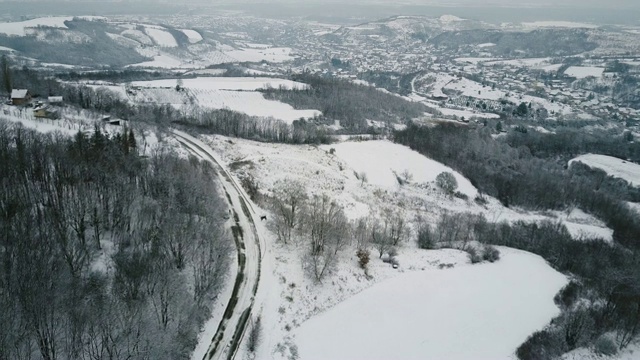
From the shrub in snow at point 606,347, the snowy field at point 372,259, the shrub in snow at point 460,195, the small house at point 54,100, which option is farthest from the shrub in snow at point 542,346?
the small house at point 54,100

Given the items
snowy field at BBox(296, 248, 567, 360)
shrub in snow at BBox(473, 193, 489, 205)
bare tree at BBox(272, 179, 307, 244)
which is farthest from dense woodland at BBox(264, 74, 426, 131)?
snowy field at BBox(296, 248, 567, 360)

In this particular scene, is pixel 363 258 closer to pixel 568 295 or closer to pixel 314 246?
pixel 314 246

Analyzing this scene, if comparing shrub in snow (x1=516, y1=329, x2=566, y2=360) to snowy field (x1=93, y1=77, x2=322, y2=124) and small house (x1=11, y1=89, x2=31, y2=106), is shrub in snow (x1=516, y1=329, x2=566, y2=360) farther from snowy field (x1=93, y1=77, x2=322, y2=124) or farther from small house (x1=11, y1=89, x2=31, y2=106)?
snowy field (x1=93, y1=77, x2=322, y2=124)

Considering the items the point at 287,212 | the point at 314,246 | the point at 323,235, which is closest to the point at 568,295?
the point at 323,235

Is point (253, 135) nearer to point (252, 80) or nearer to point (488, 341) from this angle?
point (488, 341)

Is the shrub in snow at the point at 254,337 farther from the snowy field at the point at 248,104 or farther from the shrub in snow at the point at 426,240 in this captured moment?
the snowy field at the point at 248,104

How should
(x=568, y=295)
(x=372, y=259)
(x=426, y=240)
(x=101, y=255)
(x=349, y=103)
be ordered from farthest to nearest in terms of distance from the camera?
(x=349, y=103)
(x=426, y=240)
(x=372, y=259)
(x=568, y=295)
(x=101, y=255)
